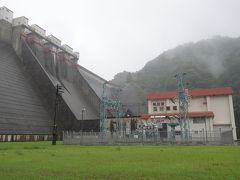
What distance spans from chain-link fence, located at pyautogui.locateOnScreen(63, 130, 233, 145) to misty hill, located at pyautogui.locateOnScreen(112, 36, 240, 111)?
3899 cm

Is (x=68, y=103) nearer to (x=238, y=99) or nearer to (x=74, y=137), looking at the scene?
(x=74, y=137)

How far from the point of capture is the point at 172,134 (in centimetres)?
3281

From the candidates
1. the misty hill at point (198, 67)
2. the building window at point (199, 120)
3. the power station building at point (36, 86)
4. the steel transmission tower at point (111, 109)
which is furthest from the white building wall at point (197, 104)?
the power station building at point (36, 86)

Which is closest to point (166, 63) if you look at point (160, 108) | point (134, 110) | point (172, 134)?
point (134, 110)

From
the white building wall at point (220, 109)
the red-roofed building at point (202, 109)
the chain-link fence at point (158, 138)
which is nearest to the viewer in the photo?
the chain-link fence at point (158, 138)

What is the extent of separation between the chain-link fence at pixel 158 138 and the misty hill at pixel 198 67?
39.0 meters

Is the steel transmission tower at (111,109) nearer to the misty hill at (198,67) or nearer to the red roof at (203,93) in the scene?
the red roof at (203,93)

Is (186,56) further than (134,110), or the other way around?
(186,56)

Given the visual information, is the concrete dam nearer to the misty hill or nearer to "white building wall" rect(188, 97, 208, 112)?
"white building wall" rect(188, 97, 208, 112)

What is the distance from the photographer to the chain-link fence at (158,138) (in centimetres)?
3026

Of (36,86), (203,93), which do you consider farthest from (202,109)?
(36,86)

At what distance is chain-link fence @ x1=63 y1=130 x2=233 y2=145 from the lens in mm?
30259

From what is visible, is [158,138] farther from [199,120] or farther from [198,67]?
[198,67]

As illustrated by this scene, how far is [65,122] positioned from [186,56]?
7404 centimetres
